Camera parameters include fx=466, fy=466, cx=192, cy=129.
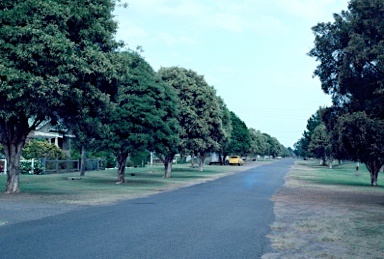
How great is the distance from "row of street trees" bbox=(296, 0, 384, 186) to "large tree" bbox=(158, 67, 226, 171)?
58.5 feet

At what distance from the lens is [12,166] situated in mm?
21375

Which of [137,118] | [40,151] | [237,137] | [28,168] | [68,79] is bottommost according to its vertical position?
[28,168]

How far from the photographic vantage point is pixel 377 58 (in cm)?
2011

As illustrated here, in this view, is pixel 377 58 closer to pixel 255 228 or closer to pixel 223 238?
pixel 255 228

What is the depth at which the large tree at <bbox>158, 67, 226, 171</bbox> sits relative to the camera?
143 ft

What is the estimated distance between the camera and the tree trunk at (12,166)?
69.9ft

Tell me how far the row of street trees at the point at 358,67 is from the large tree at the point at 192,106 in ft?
58.5

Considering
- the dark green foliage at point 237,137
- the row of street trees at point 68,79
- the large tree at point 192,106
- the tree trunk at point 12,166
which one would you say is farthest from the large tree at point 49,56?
the dark green foliage at point 237,137

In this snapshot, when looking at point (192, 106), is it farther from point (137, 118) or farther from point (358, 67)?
point (358, 67)

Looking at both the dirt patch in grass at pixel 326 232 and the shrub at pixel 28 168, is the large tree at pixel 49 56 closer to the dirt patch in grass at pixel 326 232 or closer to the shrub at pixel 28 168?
the dirt patch in grass at pixel 326 232

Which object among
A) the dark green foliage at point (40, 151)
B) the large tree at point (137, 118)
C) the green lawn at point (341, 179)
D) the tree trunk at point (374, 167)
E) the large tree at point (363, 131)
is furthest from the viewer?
the dark green foliage at point (40, 151)

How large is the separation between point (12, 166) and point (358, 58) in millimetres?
16657

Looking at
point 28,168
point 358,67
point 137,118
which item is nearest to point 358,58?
point 358,67

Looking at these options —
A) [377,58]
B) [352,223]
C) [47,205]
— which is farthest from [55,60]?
[377,58]
